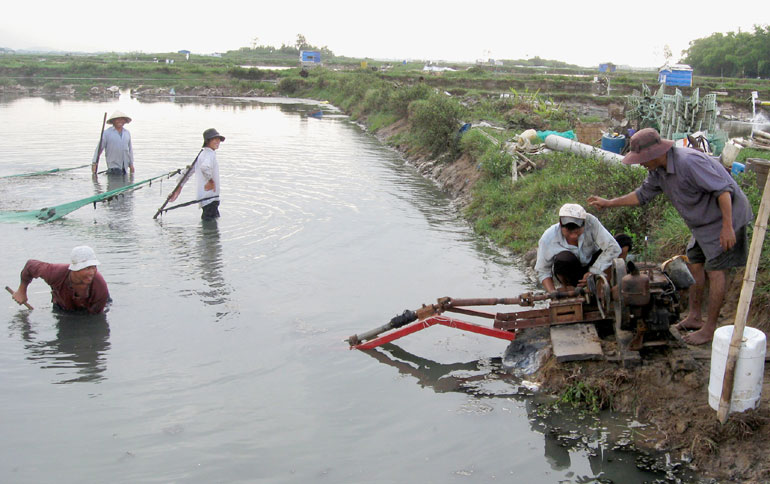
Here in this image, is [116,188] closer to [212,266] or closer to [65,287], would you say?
[212,266]

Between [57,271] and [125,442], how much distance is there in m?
2.32

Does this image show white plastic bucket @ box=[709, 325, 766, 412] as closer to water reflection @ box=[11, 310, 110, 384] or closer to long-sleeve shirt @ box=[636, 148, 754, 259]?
long-sleeve shirt @ box=[636, 148, 754, 259]

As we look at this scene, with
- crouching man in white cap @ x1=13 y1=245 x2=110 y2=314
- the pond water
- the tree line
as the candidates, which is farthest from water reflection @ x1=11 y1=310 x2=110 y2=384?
the tree line

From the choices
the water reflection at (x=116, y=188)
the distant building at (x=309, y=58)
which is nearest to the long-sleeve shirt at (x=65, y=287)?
the water reflection at (x=116, y=188)

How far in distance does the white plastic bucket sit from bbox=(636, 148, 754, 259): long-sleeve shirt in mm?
973

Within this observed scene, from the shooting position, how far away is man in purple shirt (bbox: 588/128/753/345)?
15.8 feet

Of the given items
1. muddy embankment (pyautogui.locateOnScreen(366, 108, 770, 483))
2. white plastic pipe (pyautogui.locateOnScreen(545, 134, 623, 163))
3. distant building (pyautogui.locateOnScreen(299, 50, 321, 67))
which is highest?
A: distant building (pyautogui.locateOnScreen(299, 50, 321, 67))

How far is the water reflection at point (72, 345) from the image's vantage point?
570 cm

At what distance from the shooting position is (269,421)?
4957 mm

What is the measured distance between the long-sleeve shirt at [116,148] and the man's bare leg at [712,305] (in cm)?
1014

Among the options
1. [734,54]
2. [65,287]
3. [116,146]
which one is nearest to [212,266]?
[65,287]

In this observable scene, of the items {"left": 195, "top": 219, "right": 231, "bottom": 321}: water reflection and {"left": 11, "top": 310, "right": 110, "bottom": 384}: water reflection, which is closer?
{"left": 11, "top": 310, "right": 110, "bottom": 384}: water reflection

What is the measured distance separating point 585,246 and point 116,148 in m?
9.37

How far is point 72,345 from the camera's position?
6.13m
